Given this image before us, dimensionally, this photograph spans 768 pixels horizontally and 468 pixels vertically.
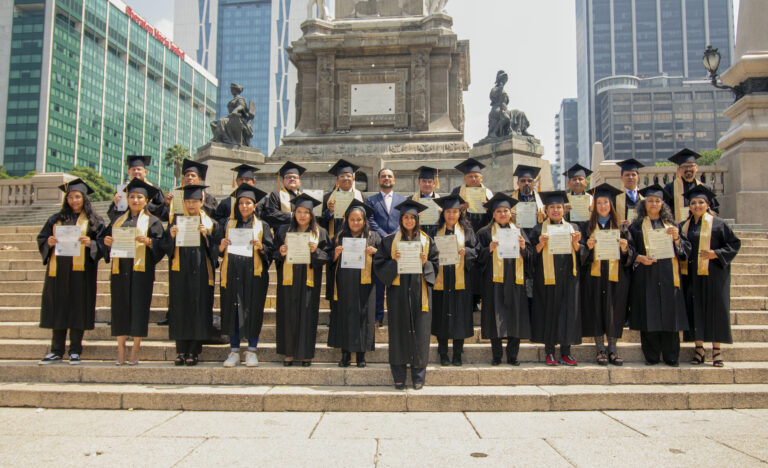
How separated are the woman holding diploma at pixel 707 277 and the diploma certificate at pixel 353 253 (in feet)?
13.5

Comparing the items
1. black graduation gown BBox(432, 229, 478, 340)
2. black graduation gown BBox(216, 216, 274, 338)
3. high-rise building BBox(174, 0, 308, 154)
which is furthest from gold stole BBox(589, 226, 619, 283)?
high-rise building BBox(174, 0, 308, 154)

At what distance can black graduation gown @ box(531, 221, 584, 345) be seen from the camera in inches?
263

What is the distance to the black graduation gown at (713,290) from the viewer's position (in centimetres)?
664

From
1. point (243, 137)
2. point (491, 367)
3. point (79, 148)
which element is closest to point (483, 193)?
point (491, 367)

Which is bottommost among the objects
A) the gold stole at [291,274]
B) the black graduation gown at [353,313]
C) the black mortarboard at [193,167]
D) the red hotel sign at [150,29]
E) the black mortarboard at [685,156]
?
the black graduation gown at [353,313]

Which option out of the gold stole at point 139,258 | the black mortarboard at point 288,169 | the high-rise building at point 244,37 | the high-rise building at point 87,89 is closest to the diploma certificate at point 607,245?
the black mortarboard at point 288,169

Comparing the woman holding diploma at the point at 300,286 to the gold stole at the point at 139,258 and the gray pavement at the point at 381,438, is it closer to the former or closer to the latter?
the gray pavement at the point at 381,438

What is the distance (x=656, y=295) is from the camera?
6.77 metres

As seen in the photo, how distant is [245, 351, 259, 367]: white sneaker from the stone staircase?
0.43 feet

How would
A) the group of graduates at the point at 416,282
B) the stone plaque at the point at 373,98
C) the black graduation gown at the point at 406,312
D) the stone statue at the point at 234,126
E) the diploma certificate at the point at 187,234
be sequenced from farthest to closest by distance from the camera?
the stone plaque at the point at 373,98 < the stone statue at the point at 234,126 < the diploma certificate at the point at 187,234 < the group of graduates at the point at 416,282 < the black graduation gown at the point at 406,312

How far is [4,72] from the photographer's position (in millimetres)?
81000

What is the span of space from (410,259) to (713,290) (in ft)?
12.5

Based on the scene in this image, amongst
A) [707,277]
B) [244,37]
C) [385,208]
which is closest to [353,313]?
[385,208]

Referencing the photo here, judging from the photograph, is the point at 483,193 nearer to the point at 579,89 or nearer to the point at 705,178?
the point at 705,178
